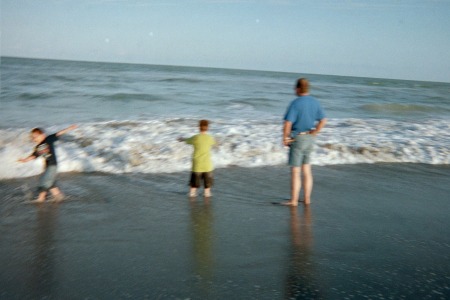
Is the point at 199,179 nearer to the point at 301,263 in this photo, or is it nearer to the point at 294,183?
the point at 294,183

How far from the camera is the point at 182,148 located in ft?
30.4

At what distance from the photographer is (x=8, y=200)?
228 inches

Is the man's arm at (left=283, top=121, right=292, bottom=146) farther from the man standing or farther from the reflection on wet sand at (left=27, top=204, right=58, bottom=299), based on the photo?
the reflection on wet sand at (left=27, top=204, right=58, bottom=299)

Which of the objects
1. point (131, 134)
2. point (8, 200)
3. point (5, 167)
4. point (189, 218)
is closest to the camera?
point (189, 218)

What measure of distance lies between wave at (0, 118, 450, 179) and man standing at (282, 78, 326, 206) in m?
2.60

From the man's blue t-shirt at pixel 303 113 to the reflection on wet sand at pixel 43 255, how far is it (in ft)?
10.2

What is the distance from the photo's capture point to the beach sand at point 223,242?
3504mm

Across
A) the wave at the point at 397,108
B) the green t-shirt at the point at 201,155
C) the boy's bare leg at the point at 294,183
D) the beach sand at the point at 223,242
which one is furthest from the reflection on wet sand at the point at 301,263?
the wave at the point at 397,108

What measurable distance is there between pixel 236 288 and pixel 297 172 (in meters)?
2.68

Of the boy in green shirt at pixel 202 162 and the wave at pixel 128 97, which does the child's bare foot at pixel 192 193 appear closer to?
the boy in green shirt at pixel 202 162

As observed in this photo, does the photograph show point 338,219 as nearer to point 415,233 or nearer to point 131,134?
point 415,233

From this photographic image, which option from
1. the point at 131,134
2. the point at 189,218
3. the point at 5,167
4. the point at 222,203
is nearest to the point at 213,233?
the point at 189,218

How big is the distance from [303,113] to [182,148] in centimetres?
415

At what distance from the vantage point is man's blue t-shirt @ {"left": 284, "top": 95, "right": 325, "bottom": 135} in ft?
18.3
